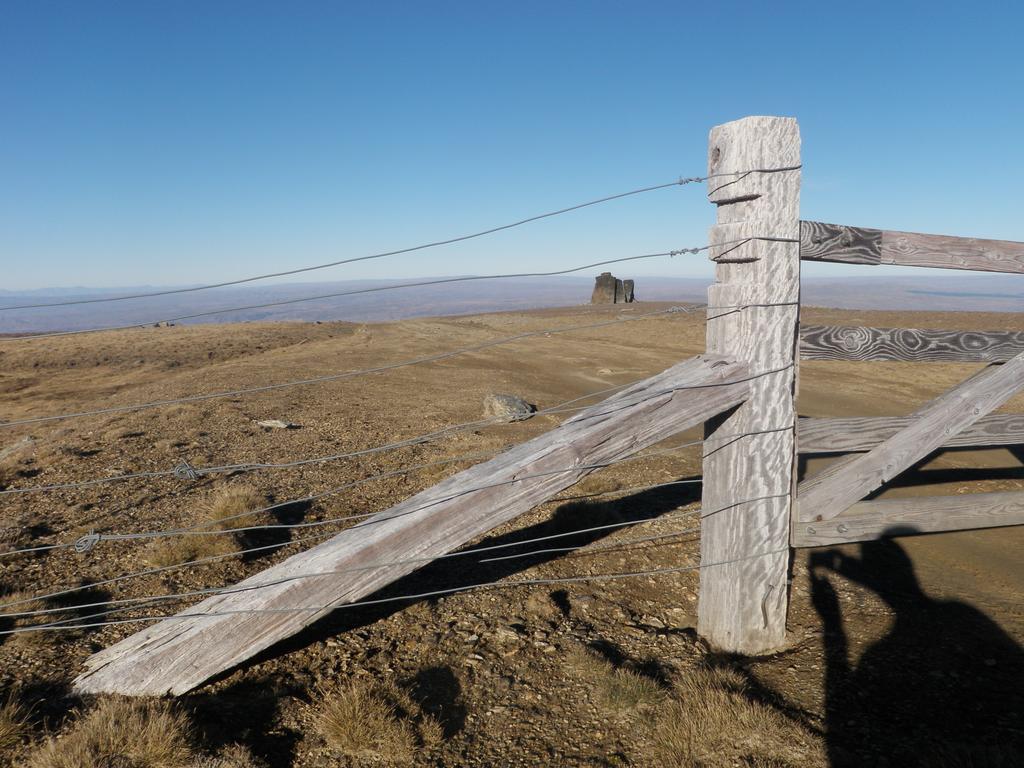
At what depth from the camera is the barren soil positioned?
299 cm

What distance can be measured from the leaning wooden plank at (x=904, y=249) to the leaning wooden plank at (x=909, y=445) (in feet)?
2.01

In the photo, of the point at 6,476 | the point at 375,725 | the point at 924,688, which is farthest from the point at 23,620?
the point at 924,688

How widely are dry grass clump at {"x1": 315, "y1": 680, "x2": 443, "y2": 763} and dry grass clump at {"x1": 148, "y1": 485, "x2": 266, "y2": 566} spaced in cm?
150

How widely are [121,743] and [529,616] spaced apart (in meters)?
2.27

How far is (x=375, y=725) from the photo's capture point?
9.45 ft

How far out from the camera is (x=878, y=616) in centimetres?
418

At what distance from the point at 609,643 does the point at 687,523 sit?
83.5 inches

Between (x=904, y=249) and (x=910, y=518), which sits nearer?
(x=904, y=249)

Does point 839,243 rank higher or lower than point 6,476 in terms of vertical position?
higher

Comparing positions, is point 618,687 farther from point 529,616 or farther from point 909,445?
point 909,445

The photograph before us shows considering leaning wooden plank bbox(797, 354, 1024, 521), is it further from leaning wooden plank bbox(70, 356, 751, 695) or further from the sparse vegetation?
the sparse vegetation

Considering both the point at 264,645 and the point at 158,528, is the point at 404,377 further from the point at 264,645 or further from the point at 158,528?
the point at 264,645

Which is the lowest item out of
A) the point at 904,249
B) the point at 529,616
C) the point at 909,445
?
the point at 529,616

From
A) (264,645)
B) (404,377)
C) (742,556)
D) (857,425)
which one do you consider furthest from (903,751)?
(404,377)
